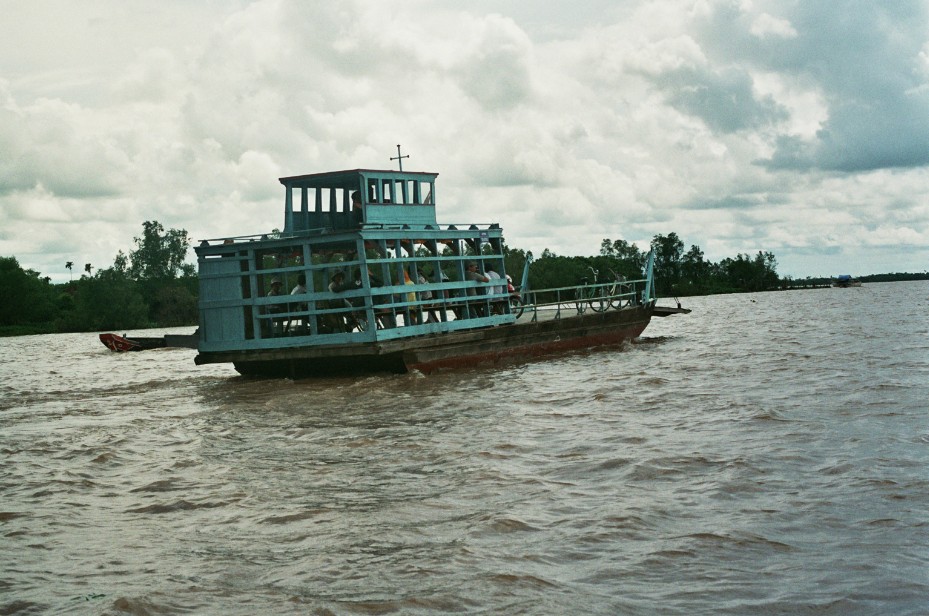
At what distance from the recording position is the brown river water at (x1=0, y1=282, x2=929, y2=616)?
5551 millimetres

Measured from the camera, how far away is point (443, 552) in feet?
21.0

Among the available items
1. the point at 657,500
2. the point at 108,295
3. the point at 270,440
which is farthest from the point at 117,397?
the point at 108,295

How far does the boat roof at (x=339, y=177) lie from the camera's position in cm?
1977

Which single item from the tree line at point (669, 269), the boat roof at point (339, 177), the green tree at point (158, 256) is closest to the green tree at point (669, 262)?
the tree line at point (669, 269)

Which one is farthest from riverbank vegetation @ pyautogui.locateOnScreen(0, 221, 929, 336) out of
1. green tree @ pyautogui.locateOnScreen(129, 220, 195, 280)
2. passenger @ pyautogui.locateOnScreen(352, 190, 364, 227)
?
passenger @ pyautogui.locateOnScreen(352, 190, 364, 227)

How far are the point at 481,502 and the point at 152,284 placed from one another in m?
114

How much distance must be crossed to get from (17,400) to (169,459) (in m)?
9.76

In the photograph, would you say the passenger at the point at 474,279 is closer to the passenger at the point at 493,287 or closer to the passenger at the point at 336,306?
the passenger at the point at 493,287

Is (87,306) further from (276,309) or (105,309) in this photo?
(276,309)

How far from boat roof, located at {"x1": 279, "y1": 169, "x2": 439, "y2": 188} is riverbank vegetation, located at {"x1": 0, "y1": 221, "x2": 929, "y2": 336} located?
48.1m

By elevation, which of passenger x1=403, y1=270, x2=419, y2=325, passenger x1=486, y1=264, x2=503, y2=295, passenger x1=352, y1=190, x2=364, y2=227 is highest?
passenger x1=352, y1=190, x2=364, y2=227

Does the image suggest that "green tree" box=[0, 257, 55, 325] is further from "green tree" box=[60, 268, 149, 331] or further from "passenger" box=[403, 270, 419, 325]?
"passenger" box=[403, 270, 419, 325]

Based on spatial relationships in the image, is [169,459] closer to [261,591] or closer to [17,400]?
[261,591]

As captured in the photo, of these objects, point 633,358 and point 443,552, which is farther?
point 633,358
